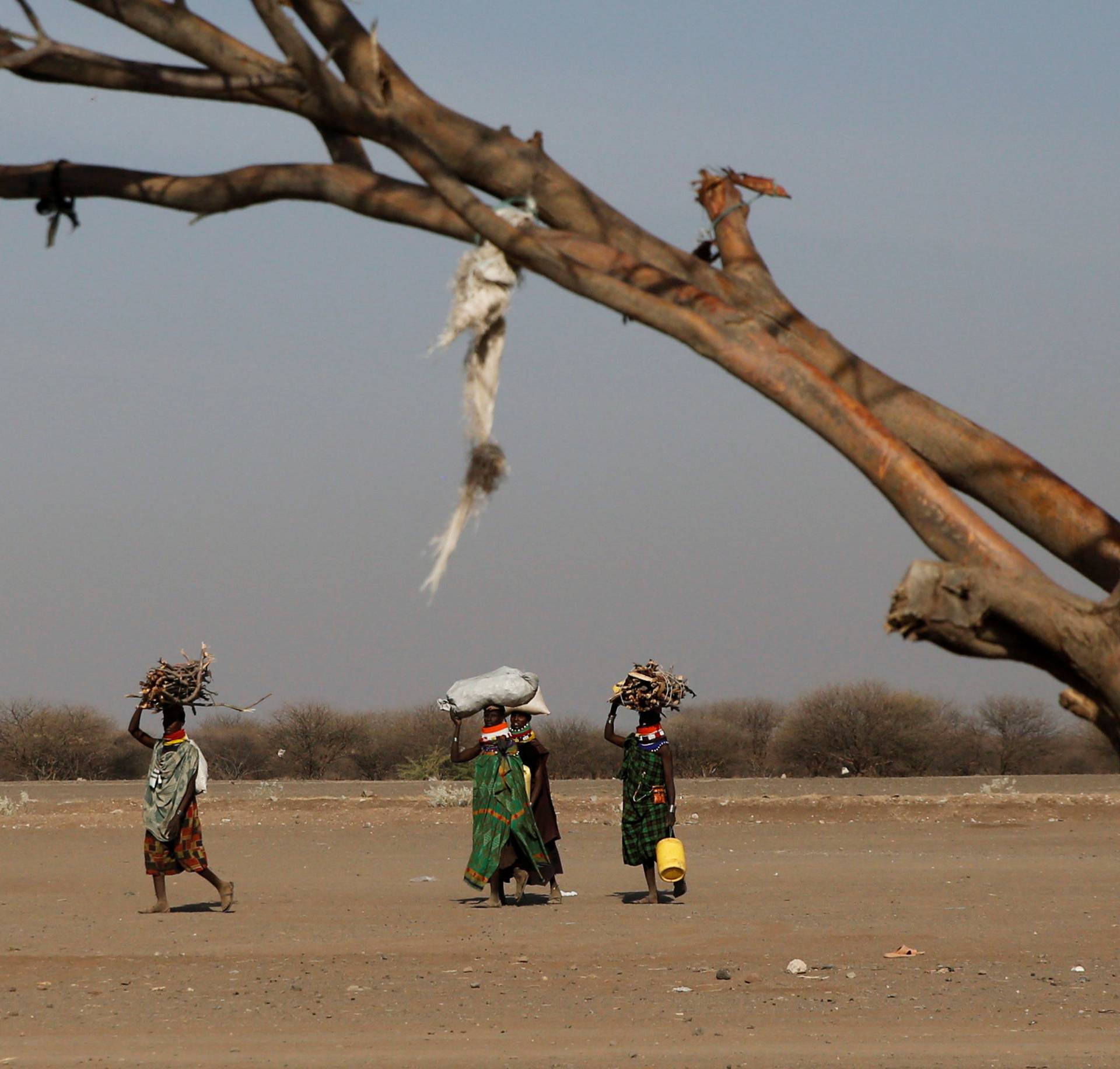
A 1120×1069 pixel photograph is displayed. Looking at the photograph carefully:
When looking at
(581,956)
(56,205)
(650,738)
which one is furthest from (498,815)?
(56,205)

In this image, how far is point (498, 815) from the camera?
14.3 meters

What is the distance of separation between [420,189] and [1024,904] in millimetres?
14398

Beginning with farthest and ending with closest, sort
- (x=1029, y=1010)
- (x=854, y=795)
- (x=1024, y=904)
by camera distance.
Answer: (x=854, y=795) → (x=1024, y=904) → (x=1029, y=1010)

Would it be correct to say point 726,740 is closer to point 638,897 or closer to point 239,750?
point 239,750

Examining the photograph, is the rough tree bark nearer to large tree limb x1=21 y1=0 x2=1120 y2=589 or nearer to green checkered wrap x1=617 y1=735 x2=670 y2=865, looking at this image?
large tree limb x1=21 y1=0 x2=1120 y2=589

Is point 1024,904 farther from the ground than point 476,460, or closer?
closer

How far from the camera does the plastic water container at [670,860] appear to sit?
14.3 metres

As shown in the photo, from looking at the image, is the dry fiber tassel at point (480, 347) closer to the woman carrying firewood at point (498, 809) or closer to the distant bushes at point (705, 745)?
the woman carrying firewood at point (498, 809)

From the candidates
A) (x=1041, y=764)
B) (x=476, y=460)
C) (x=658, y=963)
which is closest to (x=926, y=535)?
(x=476, y=460)

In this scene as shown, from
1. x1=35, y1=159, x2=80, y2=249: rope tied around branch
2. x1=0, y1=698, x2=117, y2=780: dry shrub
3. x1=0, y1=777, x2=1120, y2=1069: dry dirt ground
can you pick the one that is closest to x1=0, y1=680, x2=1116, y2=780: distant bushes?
x1=0, y1=698, x2=117, y2=780: dry shrub

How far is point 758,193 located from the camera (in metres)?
3.17

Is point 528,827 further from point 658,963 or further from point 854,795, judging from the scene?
point 854,795

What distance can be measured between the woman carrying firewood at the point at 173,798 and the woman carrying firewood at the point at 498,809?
2226 millimetres

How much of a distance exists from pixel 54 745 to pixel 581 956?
37.8 meters
